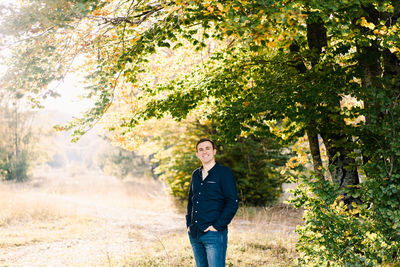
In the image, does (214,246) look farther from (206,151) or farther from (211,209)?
(206,151)

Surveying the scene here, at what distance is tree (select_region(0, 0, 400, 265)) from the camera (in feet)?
12.7

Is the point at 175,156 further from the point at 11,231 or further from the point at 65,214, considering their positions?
the point at 11,231

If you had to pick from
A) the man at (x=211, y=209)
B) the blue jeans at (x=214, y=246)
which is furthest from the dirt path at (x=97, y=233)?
the blue jeans at (x=214, y=246)

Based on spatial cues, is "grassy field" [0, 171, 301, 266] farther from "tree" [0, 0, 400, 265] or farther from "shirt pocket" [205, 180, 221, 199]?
"shirt pocket" [205, 180, 221, 199]

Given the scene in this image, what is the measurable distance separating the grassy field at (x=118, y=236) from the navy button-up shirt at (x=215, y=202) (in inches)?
103

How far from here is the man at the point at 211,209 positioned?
3410 millimetres

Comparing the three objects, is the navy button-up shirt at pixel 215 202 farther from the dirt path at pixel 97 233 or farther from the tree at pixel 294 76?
the dirt path at pixel 97 233

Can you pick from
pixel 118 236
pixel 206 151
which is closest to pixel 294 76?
pixel 206 151

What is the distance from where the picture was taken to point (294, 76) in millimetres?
6156

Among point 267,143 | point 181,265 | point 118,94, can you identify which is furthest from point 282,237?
point 267,143

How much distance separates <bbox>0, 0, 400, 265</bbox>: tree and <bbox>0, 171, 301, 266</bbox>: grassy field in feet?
5.91

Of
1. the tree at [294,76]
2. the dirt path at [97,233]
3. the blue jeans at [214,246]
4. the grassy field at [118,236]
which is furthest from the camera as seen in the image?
the dirt path at [97,233]

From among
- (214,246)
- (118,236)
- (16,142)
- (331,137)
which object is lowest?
(118,236)

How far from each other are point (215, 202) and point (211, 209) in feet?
0.28
